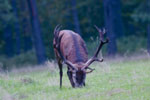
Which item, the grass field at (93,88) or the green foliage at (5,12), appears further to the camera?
the green foliage at (5,12)

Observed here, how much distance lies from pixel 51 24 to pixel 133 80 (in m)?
28.2

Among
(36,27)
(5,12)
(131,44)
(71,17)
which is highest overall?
(36,27)

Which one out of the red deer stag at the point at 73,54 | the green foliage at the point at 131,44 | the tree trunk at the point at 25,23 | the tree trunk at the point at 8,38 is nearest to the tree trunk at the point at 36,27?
the green foliage at the point at 131,44

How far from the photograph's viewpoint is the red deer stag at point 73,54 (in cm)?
1345

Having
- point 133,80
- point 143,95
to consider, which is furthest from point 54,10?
point 143,95

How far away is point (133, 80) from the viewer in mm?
14258


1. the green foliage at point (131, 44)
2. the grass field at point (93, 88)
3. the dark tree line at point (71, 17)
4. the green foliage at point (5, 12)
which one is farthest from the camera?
the green foliage at point (131, 44)

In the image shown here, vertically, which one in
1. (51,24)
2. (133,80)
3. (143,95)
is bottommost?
(51,24)

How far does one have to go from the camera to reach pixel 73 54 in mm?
14023

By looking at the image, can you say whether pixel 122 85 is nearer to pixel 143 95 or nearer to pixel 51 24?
pixel 143 95

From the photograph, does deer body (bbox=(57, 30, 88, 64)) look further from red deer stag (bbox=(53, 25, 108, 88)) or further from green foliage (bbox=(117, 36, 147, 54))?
green foliage (bbox=(117, 36, 147, 54))

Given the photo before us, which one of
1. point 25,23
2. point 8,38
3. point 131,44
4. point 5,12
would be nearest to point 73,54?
point 131,44

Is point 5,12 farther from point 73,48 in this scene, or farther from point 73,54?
point 73,54

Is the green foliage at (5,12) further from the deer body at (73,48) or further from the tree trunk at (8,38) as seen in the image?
the deer body at (73,48)
